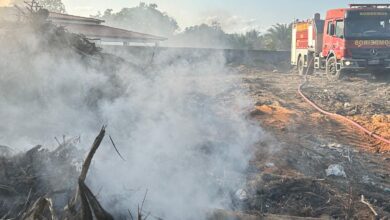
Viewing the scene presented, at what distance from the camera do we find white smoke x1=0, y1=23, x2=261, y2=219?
15.4 ft

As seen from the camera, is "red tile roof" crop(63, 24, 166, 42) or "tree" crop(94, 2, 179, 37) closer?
"red tile roof" crop(63, 24, 166, 42)

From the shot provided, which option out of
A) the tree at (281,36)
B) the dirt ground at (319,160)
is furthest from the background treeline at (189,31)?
the dirt ground at (319,160)

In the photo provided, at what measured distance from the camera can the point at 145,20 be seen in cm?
4625

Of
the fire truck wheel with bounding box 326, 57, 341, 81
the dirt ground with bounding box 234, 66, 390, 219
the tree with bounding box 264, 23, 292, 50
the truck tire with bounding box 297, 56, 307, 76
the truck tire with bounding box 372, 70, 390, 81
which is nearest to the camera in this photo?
the dirt ground with bounding box 234, 66, 390, 219

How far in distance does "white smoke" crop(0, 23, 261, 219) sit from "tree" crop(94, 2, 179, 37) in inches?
1448

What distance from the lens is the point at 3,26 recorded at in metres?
6.83

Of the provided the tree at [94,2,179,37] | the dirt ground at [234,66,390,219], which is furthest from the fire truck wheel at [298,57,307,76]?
the tree at [94,2,179,37]

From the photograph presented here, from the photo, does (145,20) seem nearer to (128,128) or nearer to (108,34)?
(108,34)

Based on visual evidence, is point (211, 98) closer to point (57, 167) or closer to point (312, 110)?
point (312, 110)

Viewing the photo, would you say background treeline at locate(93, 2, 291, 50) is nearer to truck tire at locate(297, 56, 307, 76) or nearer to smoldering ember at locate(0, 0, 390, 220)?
truck tire at locate(297, 56, 307, 76)

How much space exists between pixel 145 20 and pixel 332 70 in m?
32.4

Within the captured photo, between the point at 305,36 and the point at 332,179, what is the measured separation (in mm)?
14779

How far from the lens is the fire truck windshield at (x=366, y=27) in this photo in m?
15.3

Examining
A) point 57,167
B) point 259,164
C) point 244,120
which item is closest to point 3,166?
point 57,167
